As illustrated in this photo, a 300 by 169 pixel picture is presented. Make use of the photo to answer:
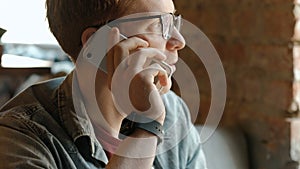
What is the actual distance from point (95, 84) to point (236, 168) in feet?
2.49

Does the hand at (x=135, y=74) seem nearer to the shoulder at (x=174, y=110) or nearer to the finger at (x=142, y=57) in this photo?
the finger at (x=142, y=57)

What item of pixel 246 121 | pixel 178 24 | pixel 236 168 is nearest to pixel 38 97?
pixel 178 24

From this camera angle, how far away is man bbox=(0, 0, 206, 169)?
1046mm

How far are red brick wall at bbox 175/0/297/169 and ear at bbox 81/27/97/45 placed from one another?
763 millimetres

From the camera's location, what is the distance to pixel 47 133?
1051 millimetres

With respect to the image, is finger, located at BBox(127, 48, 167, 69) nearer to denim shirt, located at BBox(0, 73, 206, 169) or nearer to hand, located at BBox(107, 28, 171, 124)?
hand, located at BBox(107, 28, 171, 124)

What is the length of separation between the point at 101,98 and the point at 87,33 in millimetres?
138

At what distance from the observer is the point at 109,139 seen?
45.4 inches

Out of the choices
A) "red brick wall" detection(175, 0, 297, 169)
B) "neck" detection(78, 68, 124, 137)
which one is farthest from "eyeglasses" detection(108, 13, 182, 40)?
"red brick wall" detection(175, 0, 297, 169)

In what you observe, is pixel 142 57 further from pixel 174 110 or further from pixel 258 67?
pixel 258 67

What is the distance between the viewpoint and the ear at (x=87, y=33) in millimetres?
Result: 1123

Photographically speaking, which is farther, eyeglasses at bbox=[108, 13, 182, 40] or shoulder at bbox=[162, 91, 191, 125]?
shoulder at bbox=[162, 91, 191, 125]

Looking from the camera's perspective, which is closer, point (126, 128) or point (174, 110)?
point (126, 128)

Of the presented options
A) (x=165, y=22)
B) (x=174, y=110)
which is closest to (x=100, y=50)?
(x=165, y=22)
